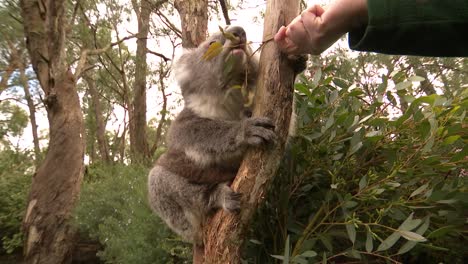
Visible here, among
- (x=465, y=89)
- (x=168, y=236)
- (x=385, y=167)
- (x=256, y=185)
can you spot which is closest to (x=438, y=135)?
(x=385, y=167)

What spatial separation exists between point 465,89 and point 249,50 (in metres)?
1.27

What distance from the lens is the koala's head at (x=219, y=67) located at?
7.34ft

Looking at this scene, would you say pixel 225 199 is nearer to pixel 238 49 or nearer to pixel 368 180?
pixel 368 180

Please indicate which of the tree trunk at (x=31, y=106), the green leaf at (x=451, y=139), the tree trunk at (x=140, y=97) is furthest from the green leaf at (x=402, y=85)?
the tree trunk at (x=31, y=106)

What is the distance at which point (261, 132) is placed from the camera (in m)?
1.79

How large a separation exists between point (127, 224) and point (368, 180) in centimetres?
334

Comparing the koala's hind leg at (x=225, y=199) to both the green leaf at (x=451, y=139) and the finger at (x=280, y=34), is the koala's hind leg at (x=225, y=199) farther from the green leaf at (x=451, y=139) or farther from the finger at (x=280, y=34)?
the green leaf at (x=451, y=139)

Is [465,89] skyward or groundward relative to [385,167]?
skyward

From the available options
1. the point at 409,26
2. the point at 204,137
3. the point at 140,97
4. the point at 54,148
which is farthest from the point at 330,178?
the point at 140,97

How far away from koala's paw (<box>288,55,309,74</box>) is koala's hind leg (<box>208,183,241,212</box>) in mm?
657

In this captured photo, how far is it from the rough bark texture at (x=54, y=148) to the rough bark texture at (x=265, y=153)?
5697 millimetres

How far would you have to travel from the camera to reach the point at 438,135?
5.71ft

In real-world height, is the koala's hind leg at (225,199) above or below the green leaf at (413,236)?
above

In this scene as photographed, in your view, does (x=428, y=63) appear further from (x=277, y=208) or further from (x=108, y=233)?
(x=108, y=233)
